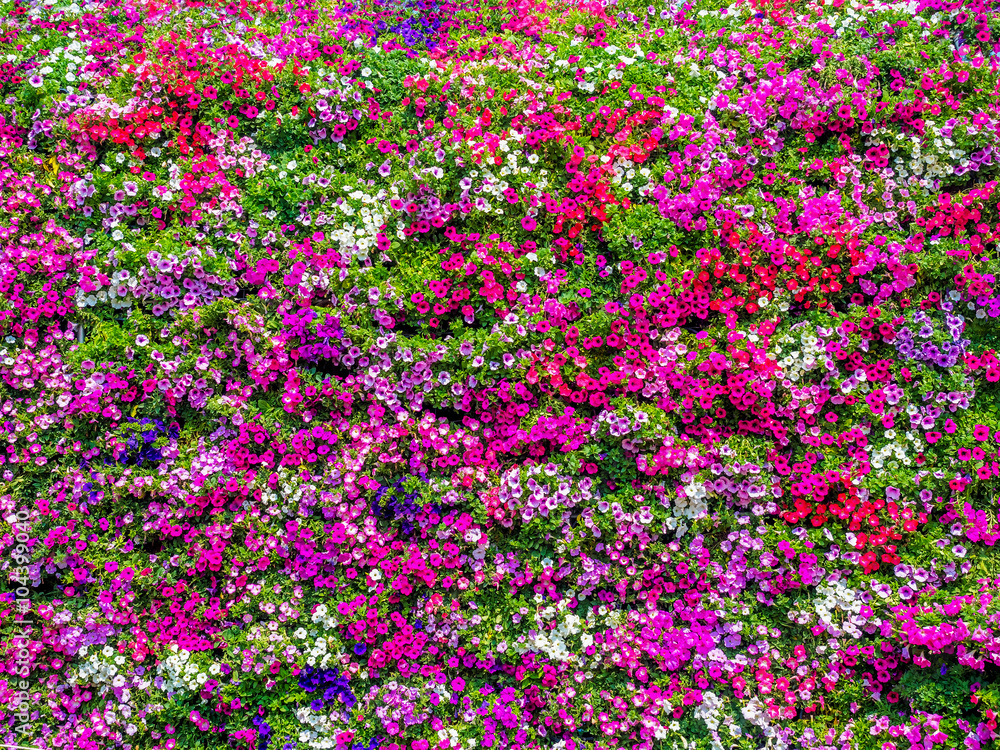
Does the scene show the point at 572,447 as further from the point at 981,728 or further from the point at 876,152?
the point at 876,152

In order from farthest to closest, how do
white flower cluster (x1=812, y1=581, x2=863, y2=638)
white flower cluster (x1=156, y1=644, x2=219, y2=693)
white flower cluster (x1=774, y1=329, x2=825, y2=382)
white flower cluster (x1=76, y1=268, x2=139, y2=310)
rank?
white flower cluster (x1=76, y1=268, x2=139, y2=310) < white flower cluster (x1=774, y1=329, x2=825, y2=382) < white flower cluster (x1=156, y1=644, x2=219, y2=693) < white flower cluster (x1=812, y1=581, x2=863, y2=638)

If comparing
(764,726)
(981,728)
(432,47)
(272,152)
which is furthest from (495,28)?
(981,728)

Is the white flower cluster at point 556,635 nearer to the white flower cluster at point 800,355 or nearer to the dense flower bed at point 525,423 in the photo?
the dense flower bed at point 525,423

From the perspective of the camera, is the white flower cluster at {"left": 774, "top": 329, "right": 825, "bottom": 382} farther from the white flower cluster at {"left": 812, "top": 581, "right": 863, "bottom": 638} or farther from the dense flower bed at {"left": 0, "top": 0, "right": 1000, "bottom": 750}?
the white flower cluster at {"left": 812, "top": 581, "right": 863, "bottom": 638}

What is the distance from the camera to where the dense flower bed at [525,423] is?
360 centimetres

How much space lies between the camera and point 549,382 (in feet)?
12.7

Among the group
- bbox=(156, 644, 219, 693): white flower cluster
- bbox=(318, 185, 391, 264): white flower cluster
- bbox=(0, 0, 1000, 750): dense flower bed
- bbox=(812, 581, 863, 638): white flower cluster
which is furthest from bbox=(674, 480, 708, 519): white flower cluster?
bbox=(156, 644, 219, 693): white flower cluster

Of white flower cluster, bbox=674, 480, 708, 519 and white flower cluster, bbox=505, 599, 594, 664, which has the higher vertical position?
white flower cluster, bbox=674, 480, 708, 519

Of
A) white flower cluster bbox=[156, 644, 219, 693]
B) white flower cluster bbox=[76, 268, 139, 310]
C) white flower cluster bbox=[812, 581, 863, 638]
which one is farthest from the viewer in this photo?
white flower cluster bbox=[76, 268, 139, 310]

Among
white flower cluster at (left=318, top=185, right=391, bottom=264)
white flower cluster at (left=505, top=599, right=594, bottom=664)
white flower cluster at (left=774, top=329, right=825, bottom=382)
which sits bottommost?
white flower cluster at (left=505, top=599, right=594, bottom=664)

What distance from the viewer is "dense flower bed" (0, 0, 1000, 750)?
360 cm

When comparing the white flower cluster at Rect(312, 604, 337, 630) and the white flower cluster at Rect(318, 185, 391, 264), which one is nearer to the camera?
the white flower cluster at Rect(312, 604, 337, 630)

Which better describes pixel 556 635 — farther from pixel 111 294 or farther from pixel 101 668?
pixel 111 294

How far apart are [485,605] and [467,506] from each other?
0.51m
